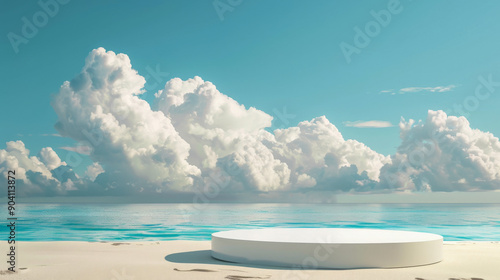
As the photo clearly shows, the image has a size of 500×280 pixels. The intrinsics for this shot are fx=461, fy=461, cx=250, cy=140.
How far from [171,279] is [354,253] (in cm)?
372

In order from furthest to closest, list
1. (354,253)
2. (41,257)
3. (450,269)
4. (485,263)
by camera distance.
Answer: (41,257), (485,263), (450,269), (354,253)

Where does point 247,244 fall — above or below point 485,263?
above

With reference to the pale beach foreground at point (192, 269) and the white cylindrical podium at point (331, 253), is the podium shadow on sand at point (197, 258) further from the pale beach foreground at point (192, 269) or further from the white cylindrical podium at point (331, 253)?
the white cylindrical podium at point (331, 253)

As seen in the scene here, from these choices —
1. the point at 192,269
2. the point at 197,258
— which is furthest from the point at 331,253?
the point at 197,258

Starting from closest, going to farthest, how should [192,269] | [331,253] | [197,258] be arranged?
[331,253] → [192,269] → [197,258]

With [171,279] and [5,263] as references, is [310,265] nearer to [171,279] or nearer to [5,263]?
[171,279]

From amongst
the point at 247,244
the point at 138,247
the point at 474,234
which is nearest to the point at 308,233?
the point at 247,244

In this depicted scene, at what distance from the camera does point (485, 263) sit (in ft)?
36.8

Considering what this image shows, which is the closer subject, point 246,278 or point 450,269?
point 246,278

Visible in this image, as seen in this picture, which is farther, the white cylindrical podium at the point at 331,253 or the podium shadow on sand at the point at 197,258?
the podium shadow on sand at the point at 197,258

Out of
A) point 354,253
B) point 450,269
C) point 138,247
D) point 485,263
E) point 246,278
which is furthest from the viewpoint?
point 138,247

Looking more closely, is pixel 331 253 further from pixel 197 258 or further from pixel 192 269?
pixel 197 258

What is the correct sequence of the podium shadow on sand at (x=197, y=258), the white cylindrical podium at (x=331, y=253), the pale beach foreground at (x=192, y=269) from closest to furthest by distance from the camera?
the pale beach foreground at (x=192, y=269), the white cylindrical podium at (x=331, y=253), the podium shadow on sand at (x=197, y=258)

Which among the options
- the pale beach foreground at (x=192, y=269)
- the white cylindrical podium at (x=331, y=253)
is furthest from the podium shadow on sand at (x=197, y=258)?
the white cylindrical podium at (x=331, y=253)
